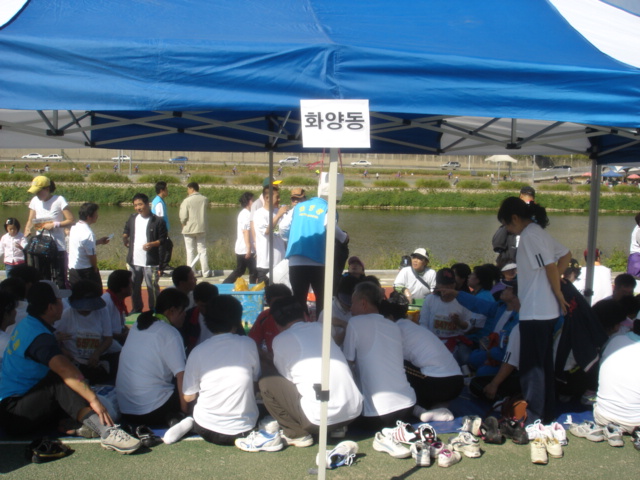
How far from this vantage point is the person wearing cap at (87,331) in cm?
385

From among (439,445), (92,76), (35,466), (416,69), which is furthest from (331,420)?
(92,76)

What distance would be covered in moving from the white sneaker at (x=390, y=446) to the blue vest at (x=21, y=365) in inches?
75.3

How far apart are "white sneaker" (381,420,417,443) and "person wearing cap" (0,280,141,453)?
139cm

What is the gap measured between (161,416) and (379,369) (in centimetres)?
132

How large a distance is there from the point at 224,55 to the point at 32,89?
938 mm

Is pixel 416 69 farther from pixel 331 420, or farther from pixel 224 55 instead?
pixel 331 420

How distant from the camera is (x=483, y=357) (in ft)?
14.0

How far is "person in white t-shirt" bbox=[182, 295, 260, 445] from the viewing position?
310 cm

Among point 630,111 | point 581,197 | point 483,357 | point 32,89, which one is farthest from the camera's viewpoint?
point 581,197

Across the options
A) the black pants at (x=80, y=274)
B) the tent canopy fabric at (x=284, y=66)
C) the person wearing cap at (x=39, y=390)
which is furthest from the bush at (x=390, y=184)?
the person wearing cap at (x=39, y=390)

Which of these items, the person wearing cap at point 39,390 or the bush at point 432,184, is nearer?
the person wearing cap at point 39,390

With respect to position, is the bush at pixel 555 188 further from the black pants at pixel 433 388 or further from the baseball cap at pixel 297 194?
the black pants at pixel 433 388

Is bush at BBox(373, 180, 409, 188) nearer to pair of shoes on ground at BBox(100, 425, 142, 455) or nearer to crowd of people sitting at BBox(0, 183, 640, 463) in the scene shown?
crowd of people sitting at BBox(0, 183, 640, 463)

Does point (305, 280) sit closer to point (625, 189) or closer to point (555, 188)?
point (555, 188)
